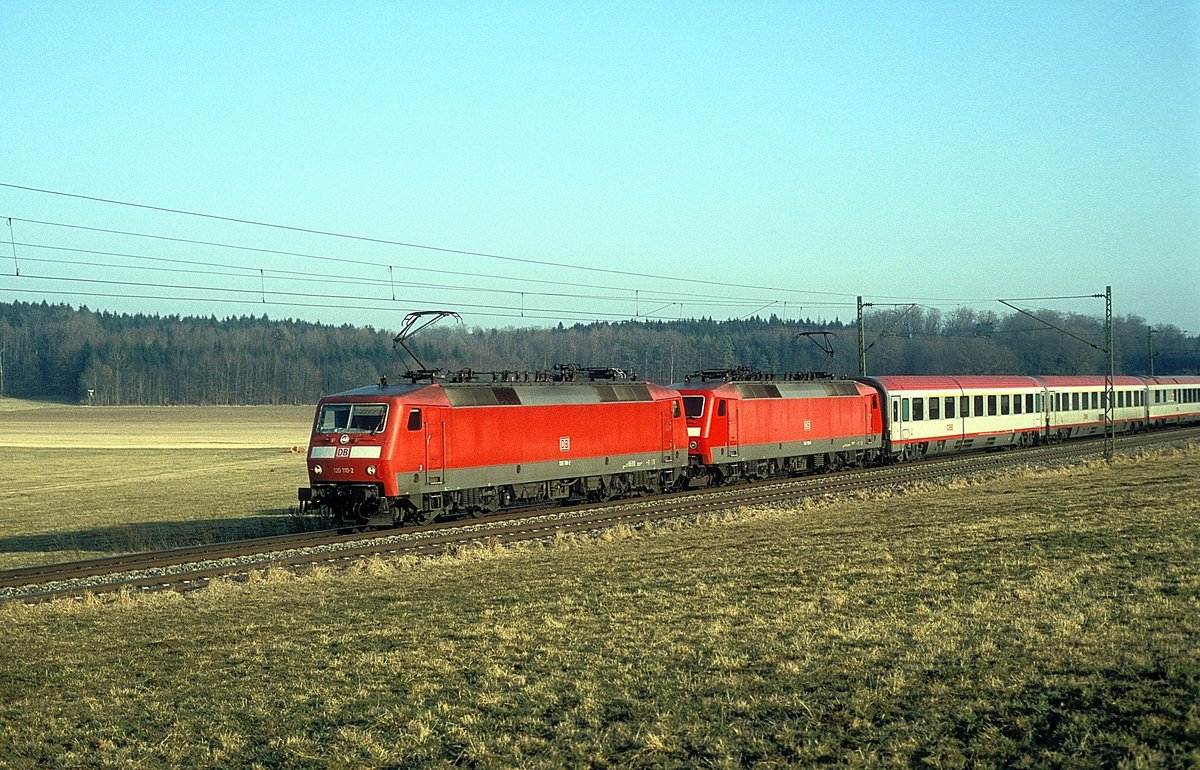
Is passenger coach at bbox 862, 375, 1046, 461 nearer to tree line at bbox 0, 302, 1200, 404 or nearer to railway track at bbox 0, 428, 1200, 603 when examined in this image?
railway track at bbox 0, 428, 1200, 603

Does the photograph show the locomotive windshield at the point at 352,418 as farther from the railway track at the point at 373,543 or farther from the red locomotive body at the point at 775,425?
the red locomotive body at the point at 775,425

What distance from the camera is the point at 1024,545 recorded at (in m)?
21.2

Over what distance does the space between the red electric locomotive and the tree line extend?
3206 inches

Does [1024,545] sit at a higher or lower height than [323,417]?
lower

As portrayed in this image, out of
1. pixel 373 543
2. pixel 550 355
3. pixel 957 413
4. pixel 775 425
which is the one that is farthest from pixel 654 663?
pixel 550 355

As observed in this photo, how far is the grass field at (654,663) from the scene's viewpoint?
970cm

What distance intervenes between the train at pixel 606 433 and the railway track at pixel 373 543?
1.07m

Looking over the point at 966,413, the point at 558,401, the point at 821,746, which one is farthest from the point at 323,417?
the point at 966,413

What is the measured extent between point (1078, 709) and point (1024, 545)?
11868 millimetres

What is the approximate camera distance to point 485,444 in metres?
31.0

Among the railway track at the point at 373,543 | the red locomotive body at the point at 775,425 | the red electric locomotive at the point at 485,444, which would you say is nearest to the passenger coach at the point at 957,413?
the red locomotive body at the point at 775,425

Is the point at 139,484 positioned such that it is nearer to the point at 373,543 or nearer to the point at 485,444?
the point at 485,444

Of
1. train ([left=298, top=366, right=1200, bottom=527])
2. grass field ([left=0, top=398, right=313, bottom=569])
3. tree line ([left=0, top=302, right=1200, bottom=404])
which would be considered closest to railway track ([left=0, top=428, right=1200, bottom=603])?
train ([left=298, top=366, right=1200, bottom=527])

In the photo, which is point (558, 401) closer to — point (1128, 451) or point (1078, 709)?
point (1078, 709)
